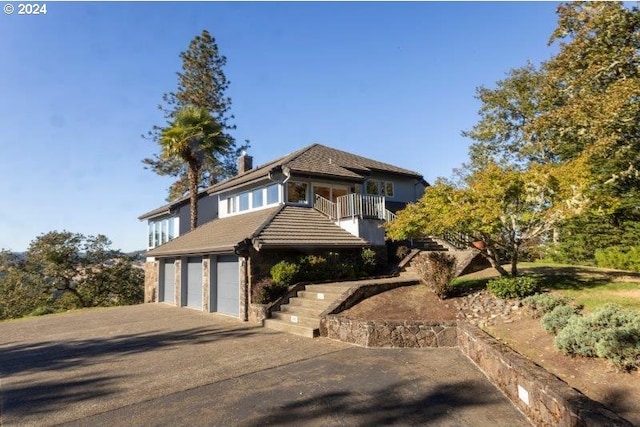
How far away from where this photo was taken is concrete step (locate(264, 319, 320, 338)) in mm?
10967

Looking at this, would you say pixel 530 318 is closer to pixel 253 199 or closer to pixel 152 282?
pixel 253 199

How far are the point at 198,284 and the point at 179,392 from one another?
12.3 m

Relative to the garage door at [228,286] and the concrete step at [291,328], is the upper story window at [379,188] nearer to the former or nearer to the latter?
the garage door at [228,286]

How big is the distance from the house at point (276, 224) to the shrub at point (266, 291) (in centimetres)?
36

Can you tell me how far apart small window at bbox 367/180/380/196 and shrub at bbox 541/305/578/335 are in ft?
49.0

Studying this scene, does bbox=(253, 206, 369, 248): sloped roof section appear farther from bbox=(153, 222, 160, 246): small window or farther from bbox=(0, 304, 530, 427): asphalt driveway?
bbox=(153, 222, 160, 246): small window

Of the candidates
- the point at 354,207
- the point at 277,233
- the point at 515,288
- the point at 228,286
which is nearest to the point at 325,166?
the point at 354,207

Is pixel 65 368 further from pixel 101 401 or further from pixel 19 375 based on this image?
pixel 101 401

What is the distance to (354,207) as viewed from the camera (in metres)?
17.6

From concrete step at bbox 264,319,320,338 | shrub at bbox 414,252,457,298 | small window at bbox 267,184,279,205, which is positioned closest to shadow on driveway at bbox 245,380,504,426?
concrete step at bbox 264,319,320,338

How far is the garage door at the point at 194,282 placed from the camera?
18.4 metres

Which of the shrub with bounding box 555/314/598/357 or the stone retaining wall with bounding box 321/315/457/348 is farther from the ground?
the shrub with bounding box 555/314/598/357

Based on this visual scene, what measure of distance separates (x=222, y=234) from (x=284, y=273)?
5406 millimetres

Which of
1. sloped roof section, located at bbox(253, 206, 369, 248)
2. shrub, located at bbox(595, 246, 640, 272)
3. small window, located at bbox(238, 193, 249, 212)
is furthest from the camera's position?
small window, located at bbox(238, 193, 249, 212)
